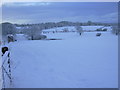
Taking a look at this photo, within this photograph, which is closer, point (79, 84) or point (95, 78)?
point (79, 84)

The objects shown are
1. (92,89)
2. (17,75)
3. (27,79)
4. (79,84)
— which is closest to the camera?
(92,89)

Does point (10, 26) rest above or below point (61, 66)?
above

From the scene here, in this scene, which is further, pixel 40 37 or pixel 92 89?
pixel 40 37

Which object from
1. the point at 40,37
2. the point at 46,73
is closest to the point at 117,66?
the point at 46,73

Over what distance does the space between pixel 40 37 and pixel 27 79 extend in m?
30.0

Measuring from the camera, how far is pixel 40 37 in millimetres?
34531

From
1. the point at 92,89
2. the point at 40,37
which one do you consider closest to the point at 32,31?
the point at 40,37

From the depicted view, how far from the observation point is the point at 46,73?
5383mm

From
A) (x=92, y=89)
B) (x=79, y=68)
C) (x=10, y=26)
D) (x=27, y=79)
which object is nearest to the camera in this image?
(x=92, y=89)

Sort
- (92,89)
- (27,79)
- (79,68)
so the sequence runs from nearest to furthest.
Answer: (92,89) → (27,79) → (79,68)

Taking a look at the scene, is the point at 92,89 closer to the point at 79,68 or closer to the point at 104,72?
the point at 104,72

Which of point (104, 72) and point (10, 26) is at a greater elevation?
point (10, 26)

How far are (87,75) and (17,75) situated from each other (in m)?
2.01

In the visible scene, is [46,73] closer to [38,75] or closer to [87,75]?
[38,75]
